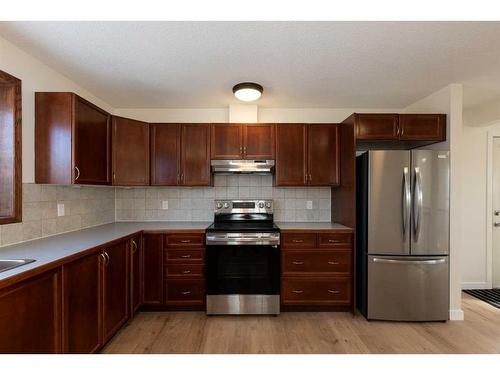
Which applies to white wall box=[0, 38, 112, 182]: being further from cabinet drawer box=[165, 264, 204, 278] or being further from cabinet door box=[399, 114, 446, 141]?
cabinet door box=[399, 114, 446, 141]

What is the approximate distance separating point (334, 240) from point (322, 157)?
0.95 metres

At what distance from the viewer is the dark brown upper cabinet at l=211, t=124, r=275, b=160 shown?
3.06 metres

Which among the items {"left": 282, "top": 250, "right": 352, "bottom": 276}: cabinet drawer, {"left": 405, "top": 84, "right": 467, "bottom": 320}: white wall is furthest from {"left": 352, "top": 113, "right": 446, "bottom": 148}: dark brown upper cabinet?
{"left": 282, "top": 250, "right": 352, "bottom": 276}: cabinet drawer

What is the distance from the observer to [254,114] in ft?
10.5

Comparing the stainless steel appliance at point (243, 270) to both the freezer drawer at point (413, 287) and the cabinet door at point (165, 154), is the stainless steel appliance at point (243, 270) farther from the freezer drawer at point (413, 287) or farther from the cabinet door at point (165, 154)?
the freezer drawer at point (413, 287)

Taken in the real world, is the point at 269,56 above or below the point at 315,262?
above

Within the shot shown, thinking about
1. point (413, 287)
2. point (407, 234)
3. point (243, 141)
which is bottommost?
point (413, 287)

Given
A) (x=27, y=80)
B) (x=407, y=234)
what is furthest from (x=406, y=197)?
(x=27, y=80)

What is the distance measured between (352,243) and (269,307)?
105cm

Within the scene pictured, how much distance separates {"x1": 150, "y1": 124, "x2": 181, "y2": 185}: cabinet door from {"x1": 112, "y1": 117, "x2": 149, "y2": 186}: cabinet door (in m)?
0.08

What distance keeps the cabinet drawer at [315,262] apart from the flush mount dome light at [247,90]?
5.27 feet

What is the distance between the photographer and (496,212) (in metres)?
3.55

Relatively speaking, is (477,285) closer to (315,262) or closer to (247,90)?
(315,262)

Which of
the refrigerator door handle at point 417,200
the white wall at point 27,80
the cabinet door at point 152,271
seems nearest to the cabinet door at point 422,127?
the refrigerator door handle at point 417,200
